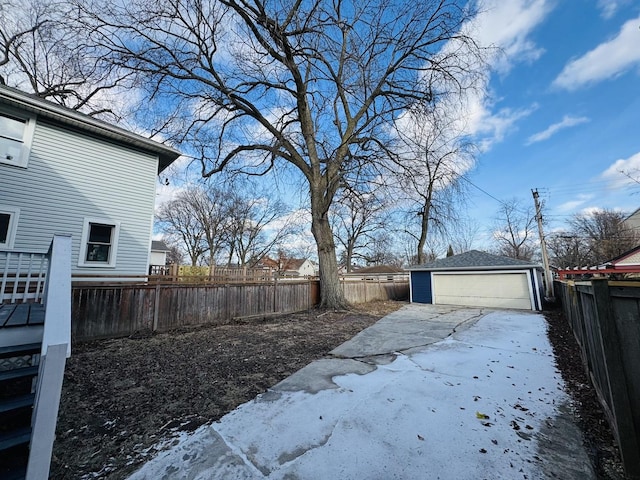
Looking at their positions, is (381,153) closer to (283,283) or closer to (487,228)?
(283,283)

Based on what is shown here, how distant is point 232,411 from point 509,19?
9.84 m

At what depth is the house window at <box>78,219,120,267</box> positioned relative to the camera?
24.6 feet

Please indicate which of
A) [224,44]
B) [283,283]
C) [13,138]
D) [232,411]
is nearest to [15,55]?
[13,138]

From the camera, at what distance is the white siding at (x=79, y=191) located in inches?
270

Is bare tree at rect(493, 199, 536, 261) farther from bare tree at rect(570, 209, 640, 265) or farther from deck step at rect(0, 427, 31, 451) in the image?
deck step at rect(0, 427, 31, 451)

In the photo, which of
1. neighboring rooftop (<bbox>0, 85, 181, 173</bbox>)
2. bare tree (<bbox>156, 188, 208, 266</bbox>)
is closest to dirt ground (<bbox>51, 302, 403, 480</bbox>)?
neighboring rooftop (<bbox>0, 85, 181, 173</bbox>)

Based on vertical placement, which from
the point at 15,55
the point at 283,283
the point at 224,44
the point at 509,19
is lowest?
the point at 283,283

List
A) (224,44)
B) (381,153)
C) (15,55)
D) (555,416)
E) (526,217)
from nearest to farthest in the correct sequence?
(555,416) → (224,44) → (381,153) → (15,55) → (526,217)

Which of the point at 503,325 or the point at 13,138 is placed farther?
the point at 503,325

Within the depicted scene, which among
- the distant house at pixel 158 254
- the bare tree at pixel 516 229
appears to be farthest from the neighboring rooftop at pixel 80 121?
the bare tree at pixel 516 229

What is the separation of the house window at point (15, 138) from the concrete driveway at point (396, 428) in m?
8.81

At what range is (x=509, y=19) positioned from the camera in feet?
21.1

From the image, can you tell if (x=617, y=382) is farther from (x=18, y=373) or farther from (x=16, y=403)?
(x=18, y=373)

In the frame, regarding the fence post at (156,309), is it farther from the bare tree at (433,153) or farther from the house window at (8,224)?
the bare tree at (433,153)
